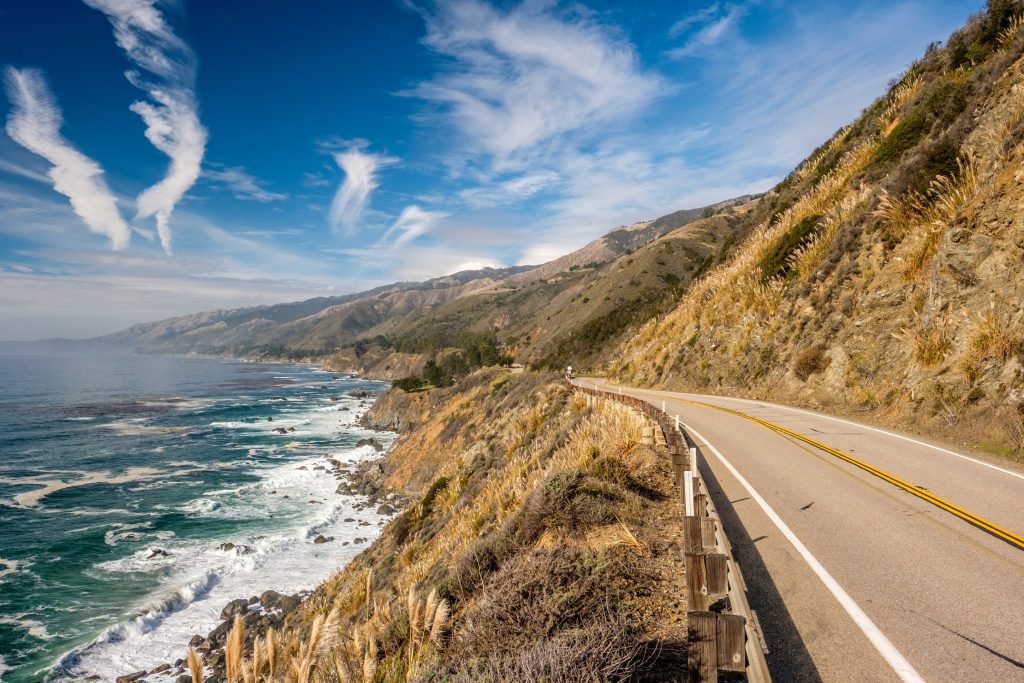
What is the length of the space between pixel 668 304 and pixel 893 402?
3843 cm

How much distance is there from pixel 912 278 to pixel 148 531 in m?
43.3

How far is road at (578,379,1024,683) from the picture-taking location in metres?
4.41

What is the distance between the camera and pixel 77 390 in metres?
131

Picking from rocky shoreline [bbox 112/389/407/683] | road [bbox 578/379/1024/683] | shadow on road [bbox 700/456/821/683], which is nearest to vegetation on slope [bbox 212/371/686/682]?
shadow on road [bbox 700/456/821/683]

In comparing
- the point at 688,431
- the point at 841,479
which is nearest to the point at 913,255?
the point at 688,431

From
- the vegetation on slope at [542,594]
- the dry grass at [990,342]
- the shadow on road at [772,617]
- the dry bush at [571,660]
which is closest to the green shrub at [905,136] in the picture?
the dry grass at [990,342]

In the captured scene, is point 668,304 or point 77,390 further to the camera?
point 77,390

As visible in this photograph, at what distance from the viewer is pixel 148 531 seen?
32.2 m

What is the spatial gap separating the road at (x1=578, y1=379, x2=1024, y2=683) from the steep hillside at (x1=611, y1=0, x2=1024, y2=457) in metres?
3.18

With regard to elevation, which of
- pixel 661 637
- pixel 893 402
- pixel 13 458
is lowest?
pixel 13 458

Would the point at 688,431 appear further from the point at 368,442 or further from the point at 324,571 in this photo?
the point at 368,442

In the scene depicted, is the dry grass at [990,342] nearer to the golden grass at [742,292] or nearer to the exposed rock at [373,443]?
the golden grass at [742,292]

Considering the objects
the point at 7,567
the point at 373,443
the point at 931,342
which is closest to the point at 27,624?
the point at 7,567

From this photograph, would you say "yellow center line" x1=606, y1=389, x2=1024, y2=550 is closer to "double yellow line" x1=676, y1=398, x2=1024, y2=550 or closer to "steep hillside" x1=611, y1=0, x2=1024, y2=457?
"double yellow line" x1=676, y1=398, x2=1024, y2=550
